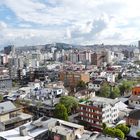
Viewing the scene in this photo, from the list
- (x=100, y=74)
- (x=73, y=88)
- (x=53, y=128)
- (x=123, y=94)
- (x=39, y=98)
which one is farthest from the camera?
(x=100, y=74)

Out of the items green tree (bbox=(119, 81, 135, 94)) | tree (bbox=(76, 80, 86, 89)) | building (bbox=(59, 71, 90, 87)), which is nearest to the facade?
green tree (bbox=(119, 81, 135, 94))

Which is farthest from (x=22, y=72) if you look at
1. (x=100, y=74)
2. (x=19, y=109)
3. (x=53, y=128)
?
(x=53, y=128)

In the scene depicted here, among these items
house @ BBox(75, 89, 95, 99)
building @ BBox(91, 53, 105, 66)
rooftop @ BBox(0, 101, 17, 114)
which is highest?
building @ BBox(91, 53, 105, 66)

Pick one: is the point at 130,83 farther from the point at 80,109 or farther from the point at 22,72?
the point at 22,72

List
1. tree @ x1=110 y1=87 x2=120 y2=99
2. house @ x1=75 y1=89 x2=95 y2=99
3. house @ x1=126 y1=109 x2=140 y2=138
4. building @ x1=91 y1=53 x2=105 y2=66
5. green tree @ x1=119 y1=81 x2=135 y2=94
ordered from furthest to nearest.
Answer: building @ x1=91 y1=53 x2=105 y2=66
green tree @ x1=119 y1=81 x2=135 y2=94
tree @ x1=110 y1=87 x2=120 y2=99
house @ x1=75 y1=89 x2=95 y2=99
house @ x1=126 y1=109 x2=140 y2=138

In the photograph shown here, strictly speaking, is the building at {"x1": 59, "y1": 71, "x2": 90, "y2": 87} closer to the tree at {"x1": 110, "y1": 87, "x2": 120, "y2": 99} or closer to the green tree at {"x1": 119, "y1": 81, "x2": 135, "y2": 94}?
the green tree at {"x1": 119, "y1": 81, "x2": 135, "y2": 94}

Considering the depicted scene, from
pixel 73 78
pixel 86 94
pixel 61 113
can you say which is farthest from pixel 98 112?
pixel 73 78
